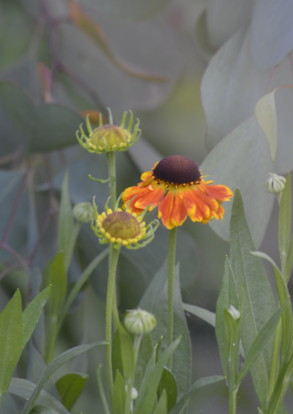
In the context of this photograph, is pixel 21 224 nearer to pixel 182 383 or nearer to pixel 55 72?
pixel 55 72

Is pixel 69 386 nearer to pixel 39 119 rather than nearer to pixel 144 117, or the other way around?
pixel 39 119

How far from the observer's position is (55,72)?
79 centimetres

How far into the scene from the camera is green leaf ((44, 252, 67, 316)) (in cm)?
48

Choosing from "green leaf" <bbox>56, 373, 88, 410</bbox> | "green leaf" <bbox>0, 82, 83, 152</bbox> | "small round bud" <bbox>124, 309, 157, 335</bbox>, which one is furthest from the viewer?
"green leaf" <bbox>0, 82, 83, 152</bbox>

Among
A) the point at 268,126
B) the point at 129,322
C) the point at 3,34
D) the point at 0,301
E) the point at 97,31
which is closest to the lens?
the point at 129,322

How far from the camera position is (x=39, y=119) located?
62 cm

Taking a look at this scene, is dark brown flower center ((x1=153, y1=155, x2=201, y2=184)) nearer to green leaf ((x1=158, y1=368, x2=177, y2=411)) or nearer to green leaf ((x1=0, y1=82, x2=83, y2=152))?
green leaf ((x1=158, y1=368, x2=177, y2=411))

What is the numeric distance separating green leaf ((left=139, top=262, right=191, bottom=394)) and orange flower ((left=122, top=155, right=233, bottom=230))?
0.07m

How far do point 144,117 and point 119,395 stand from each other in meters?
0.59

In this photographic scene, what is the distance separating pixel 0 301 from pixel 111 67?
1.14 ft

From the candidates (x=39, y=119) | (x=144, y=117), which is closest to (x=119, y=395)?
(x=39, y=119)

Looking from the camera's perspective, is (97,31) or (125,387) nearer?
(125,387)

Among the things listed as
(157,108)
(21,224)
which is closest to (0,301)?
(21,224)

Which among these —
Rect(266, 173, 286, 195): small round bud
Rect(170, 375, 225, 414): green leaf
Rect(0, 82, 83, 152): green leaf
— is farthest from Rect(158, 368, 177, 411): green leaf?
Rect(0, 82, 83, 152): green leaf
